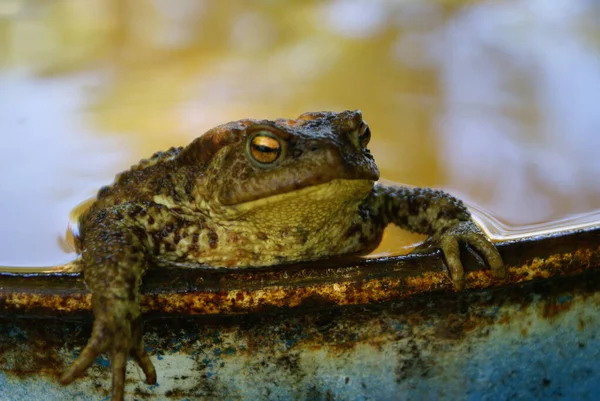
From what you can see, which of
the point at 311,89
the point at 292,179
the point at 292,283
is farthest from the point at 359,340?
the point at 311,89

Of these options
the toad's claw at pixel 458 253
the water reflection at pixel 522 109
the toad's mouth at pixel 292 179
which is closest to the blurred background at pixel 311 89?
the water reflection at pixel 522 109

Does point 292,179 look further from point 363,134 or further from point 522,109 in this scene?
point 522,109

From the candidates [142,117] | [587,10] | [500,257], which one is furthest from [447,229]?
[587,10]

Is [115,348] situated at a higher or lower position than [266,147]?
lower

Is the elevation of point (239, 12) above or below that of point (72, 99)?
above

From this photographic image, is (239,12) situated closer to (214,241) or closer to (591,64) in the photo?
(591,64)
